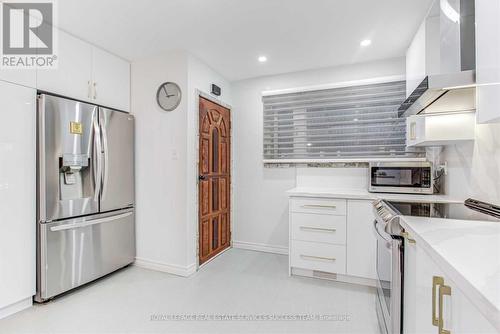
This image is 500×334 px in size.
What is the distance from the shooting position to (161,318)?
75.5 inches

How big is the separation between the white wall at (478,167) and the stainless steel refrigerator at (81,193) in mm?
3130

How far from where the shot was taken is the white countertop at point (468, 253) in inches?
23.5

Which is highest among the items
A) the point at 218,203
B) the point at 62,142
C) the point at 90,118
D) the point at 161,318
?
the point at 90,118

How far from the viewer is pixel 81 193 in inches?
91.8

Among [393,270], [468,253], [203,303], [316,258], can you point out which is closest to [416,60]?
[393,270]

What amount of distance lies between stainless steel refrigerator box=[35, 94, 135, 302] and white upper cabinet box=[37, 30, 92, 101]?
168 mm

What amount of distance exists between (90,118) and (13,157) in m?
0.69

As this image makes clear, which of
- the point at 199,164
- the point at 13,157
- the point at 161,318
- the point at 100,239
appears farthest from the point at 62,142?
the point at 161,318

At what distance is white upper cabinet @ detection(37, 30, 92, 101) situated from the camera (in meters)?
2.16

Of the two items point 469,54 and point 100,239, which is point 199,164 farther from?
point 469,54

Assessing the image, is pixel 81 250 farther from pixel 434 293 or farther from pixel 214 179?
pixel 434 293

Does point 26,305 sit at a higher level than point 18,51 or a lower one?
lower

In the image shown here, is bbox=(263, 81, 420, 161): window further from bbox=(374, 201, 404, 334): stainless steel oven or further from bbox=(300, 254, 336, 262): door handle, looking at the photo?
bbox=(374, 201, 404, 334): stainless steel oven

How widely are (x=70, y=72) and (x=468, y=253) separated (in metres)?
3.13
